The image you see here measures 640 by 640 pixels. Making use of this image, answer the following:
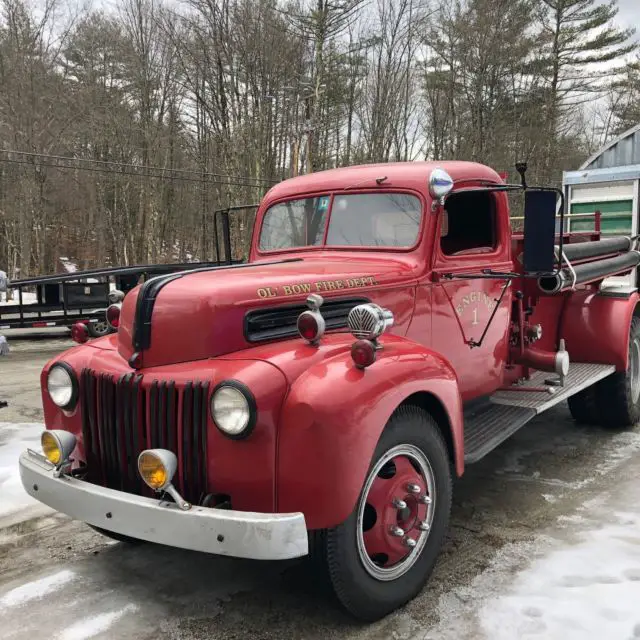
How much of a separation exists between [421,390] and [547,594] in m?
1.10

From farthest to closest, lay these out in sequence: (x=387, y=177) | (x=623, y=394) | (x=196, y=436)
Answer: (x=623, y=394) → (x=387, y=177) → (x=196, y=436)

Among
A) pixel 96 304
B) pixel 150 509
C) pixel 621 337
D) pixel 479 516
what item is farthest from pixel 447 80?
pixel 150 509

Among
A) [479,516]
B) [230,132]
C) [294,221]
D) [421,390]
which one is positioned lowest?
[479,516]

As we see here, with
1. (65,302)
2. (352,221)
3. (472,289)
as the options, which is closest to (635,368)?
(472,289)

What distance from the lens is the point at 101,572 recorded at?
3.23 metres

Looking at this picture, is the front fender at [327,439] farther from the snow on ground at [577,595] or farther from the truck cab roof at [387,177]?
the truck cab roof at [387,177]

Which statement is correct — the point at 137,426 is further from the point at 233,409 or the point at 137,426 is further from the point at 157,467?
the point at 233,409

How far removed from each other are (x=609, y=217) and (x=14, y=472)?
24.9ft

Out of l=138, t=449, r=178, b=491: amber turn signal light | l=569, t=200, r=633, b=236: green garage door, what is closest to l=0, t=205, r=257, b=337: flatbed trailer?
l=569, t=200, r=633, b=236: green garage door

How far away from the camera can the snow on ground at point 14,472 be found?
13.2 ft

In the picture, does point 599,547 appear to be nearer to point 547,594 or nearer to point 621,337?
point 547,594

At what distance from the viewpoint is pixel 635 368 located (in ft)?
19.4

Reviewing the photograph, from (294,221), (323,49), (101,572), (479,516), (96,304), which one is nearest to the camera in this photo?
(101,572)

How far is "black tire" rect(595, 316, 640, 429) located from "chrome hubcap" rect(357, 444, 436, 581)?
332cm
